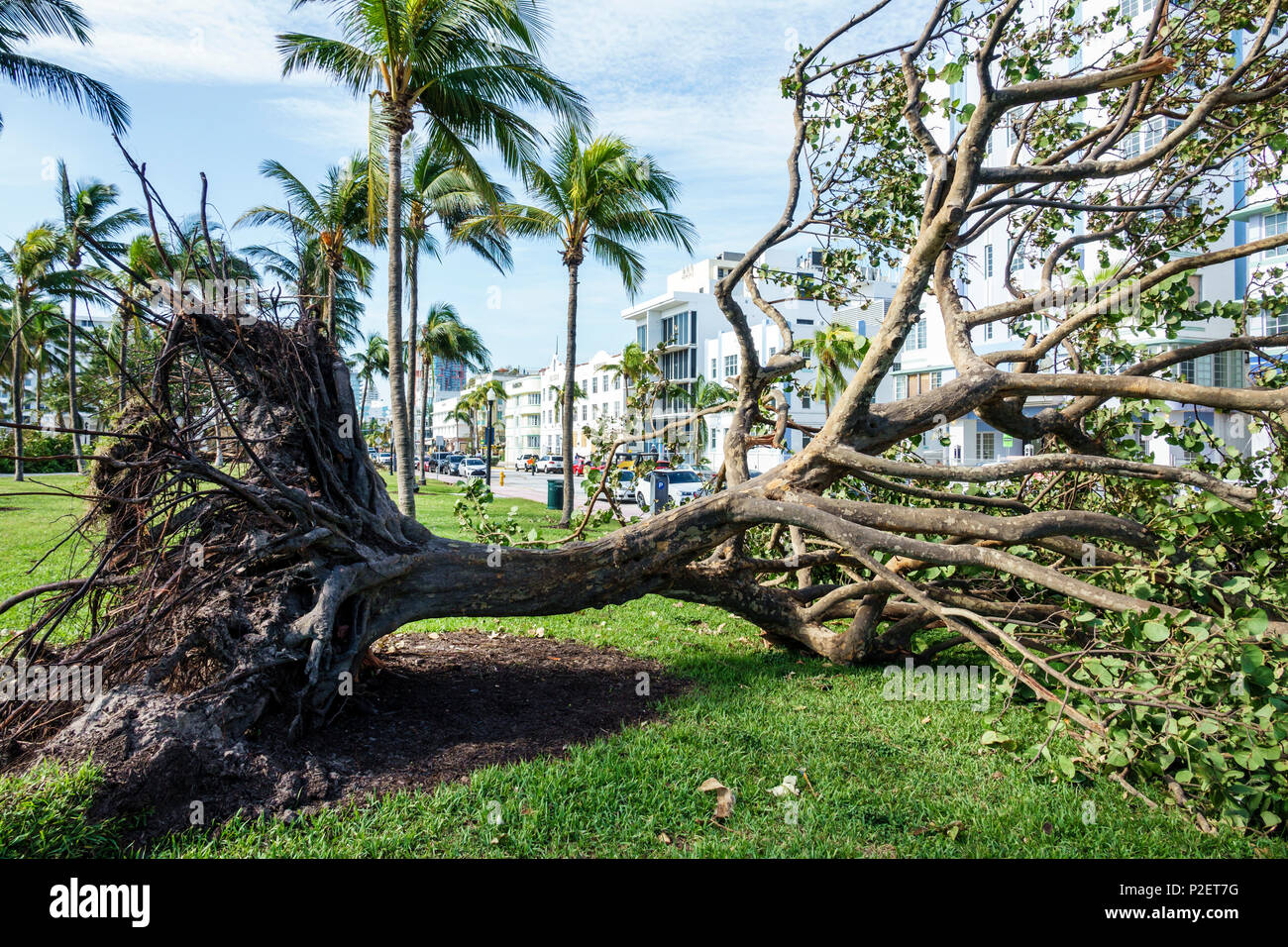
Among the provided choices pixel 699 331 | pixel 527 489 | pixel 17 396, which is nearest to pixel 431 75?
pixel 17 396

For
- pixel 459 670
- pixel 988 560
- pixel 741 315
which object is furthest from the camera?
pixel 741 315

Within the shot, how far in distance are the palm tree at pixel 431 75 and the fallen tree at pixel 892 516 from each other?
24.0 feet

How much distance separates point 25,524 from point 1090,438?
17.8m

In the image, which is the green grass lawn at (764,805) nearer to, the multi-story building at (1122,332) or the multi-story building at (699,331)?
the multi-story building at (1122,332)

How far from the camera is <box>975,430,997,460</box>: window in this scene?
36.1 m

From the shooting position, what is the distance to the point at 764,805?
12.6ft

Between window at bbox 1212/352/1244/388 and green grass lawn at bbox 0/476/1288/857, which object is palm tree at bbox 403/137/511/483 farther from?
window at bbox 1212/352/1244/388

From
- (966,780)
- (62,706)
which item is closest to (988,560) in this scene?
(966,780)

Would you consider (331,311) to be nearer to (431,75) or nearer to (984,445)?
(431,75)

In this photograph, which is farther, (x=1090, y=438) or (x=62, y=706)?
(x=1090, y=438)

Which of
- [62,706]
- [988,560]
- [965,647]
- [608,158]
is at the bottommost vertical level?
[965,647]

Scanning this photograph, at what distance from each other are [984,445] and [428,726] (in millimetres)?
36106

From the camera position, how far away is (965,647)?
7.35 meters
